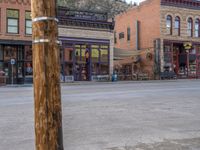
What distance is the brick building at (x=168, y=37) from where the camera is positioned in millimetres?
41531

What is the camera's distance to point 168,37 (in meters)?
42.2

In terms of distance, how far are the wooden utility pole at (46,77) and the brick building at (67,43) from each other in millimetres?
29235

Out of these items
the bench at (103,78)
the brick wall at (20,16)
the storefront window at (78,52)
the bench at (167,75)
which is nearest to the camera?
the brick wall at (20,16)

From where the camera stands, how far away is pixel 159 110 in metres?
11.8

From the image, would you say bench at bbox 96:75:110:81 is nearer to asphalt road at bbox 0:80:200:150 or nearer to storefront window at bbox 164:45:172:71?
storefront window at bbox 164:45:172:71

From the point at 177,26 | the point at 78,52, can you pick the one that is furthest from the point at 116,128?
the point at 177,26

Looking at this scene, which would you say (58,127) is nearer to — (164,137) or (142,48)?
(164,137)

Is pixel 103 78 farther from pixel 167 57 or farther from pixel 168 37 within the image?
pixel 168 37

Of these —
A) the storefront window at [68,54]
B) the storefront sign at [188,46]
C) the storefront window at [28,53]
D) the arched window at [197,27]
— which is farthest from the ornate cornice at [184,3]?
the storefront window at [28,53]

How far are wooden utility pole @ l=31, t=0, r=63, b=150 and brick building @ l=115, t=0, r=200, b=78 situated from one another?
39.2m

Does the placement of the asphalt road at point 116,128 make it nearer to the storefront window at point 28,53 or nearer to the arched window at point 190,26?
the storefront window at point 28,53

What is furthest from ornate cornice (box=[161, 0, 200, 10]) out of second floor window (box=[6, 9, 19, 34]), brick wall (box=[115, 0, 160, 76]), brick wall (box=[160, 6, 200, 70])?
second floor window (box=[6, 9, 19, 34])

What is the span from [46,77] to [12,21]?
32.0 m

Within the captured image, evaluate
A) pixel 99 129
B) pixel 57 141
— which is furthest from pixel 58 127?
pixel 99 129
